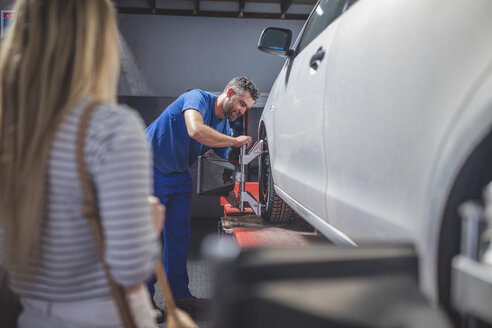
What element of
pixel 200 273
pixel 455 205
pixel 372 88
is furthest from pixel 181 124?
pixel 455 205

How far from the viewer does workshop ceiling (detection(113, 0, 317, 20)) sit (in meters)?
5.31

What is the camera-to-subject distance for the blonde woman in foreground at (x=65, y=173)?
690 mm

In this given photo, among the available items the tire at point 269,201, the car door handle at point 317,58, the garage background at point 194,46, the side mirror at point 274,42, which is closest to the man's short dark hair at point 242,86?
the tire at point 269,201

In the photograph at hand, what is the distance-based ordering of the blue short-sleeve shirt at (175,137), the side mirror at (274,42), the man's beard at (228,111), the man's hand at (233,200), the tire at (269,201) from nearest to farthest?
the side mirror at (274,42) < the tire at (269,201) < the blue short-sleeve shirt at (175,137) < the man's beard at (228,111) < the man's hand at (233,200)

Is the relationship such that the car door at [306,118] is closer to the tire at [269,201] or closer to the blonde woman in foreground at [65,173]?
the tire at [269,201]

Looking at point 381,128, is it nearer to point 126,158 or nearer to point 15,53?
point 126,158

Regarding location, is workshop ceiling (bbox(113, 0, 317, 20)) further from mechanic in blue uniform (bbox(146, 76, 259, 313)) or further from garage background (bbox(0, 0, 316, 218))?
mechanic in blue uniform (bbox(146, 76, 259, 313))

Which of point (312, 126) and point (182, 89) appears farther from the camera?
point (182, 89)

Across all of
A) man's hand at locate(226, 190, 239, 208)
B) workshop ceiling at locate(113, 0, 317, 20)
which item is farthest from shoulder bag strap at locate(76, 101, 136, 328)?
workshop ceiling at locate(113, 0, 317, 20)

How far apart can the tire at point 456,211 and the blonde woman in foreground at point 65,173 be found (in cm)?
55

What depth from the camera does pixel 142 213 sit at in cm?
70

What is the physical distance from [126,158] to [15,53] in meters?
0.34

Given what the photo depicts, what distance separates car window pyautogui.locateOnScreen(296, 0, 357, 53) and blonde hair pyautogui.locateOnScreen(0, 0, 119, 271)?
853 mm

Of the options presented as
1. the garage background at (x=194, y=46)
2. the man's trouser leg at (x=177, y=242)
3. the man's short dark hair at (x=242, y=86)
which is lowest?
the man's trouser leg at (x=177, y=242)
